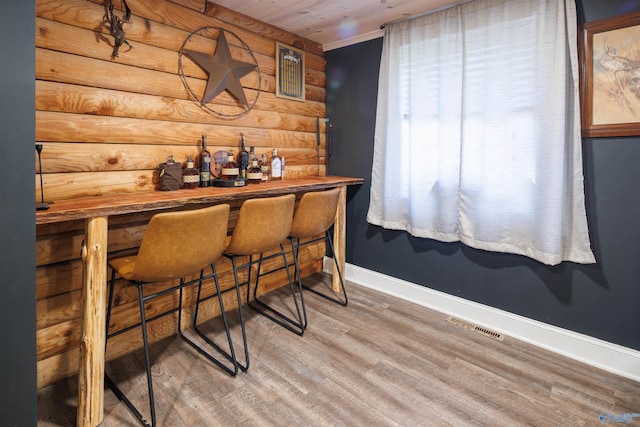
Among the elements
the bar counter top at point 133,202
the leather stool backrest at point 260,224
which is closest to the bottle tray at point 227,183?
the bar counter top at point 133,202

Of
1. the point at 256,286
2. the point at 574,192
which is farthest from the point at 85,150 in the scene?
the point at 574,192

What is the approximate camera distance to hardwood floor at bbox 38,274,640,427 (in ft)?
5.26

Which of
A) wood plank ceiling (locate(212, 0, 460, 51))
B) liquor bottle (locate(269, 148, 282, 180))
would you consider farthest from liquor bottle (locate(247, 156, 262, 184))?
wood plank ceiling (locate(212, 0, 460, 51))

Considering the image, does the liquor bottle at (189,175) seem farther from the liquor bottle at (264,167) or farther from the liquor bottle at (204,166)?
the liquor bottle at (264,167)

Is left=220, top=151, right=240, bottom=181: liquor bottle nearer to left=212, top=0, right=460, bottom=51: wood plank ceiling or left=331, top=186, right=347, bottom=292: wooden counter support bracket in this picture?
left=331, top=186, right=347, bottom=292: wooden counter support bracket

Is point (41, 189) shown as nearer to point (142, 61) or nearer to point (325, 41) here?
point (142, 61)

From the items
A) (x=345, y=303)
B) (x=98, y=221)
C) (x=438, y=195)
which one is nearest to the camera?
(x=98, y=221)

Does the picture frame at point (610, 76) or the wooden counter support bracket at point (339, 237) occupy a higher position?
the picture frame at point (610, 76)

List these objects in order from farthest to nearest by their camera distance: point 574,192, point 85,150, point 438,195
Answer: point 438,195 → point 574,192 → point 85,150

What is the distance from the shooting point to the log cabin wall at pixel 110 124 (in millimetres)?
1710

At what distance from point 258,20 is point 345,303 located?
2240 millimetres

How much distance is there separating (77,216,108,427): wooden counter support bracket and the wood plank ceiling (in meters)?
1.74

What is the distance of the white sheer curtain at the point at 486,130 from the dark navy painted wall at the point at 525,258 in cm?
11

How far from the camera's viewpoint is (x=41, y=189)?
1549mm
